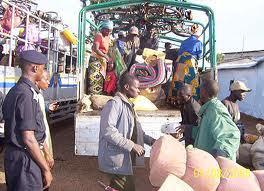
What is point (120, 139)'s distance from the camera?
2.97m

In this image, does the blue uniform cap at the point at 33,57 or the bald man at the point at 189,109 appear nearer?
the blue uniform cap at the point at 33,57

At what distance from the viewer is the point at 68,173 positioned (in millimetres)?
5734

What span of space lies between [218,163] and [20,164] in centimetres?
135

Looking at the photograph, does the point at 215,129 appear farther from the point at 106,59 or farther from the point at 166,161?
the point at 106,59

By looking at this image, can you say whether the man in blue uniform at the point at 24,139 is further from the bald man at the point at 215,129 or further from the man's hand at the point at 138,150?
the bald man at the point at 215,129

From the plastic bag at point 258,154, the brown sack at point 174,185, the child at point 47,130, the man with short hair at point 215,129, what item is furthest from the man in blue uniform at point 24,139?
the plastic bag at point 258,154

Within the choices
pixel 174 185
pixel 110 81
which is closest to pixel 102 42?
pixel 110 81

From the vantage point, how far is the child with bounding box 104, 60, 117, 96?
6.00m

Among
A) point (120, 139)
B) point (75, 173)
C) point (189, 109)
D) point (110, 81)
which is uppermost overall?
point (110, 81)

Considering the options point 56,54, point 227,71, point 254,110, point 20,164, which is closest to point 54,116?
point 56,54

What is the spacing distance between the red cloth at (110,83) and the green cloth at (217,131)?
2.94 m

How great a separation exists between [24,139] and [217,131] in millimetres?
1440

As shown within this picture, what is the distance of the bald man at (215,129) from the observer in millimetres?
2797

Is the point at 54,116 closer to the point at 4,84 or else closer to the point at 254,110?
the point at 4,84
